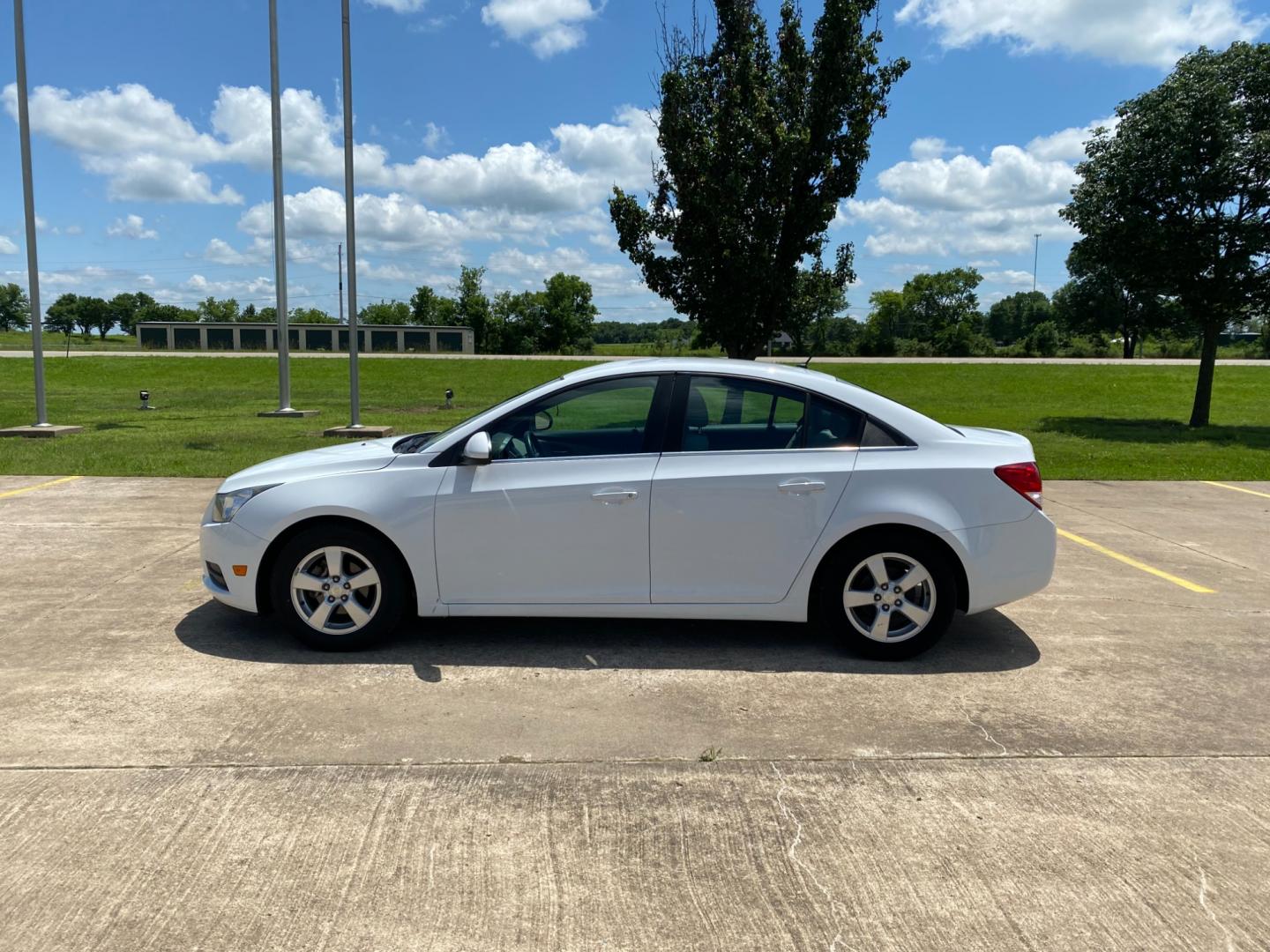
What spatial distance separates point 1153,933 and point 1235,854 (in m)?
0.64

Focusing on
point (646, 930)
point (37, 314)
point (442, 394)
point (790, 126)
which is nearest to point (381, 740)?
point (646, 930)

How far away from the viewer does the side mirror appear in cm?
471

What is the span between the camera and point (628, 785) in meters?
3.50

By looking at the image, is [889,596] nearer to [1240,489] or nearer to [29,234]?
[1240,489]

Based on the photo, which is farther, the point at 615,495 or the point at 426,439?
the point at 426,439

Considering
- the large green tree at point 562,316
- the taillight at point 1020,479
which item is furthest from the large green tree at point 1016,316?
the taillight at point 1020,479

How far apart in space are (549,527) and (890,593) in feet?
5.83

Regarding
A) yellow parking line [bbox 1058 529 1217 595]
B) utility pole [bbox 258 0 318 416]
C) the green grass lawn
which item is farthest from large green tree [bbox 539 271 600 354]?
yellow parking line [bbox 1058 529 1217 595]

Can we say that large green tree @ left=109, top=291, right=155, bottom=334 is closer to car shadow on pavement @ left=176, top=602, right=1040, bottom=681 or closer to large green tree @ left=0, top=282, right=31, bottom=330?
large green tree @ left=0, top=282, right=31, bottom=330

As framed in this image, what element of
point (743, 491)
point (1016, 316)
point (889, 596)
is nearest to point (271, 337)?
point (743, 491)

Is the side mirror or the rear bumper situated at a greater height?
the side mirror

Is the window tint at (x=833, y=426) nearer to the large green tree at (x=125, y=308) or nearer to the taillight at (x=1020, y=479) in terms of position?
the taillight at (x=1020, y=479)

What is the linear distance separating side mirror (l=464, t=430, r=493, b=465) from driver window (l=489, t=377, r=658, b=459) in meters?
0.19

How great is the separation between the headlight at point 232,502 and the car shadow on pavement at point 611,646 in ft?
2.31
